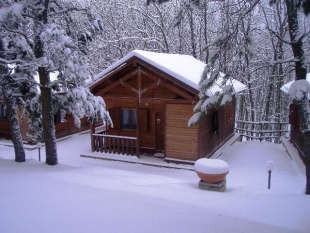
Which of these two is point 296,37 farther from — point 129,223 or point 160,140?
point 160,140

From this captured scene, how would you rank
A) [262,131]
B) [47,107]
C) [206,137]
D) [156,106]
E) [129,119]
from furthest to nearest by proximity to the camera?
[262,131]
[129,119]
[156,106]
[206,137]
[47,107]

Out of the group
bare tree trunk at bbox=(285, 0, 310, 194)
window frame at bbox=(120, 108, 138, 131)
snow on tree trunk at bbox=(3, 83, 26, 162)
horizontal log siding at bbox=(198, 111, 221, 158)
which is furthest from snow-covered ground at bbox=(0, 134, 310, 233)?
window frame at bbox=(120, 108, 138, 131)

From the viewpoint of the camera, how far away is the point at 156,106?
1507 centimetres

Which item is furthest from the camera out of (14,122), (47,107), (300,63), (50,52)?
(14,122)

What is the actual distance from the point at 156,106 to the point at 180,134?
2387mm

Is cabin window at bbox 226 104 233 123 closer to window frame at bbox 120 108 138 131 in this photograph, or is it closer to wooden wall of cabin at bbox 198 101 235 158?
wooden wall of cabin at bbox 198 101 235 158

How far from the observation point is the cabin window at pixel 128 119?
15712 mm

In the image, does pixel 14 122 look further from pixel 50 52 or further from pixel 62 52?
pixel 62 52

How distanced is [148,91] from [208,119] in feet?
10.8

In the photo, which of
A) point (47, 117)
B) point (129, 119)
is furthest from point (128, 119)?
point (47, 117)

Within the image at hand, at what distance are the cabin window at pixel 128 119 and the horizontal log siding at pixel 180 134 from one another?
265cm

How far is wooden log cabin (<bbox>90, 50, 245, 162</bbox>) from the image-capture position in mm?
13086

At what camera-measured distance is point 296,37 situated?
815cm

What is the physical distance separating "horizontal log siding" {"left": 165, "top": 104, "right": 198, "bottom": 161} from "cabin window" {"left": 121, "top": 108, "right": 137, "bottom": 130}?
265cm
